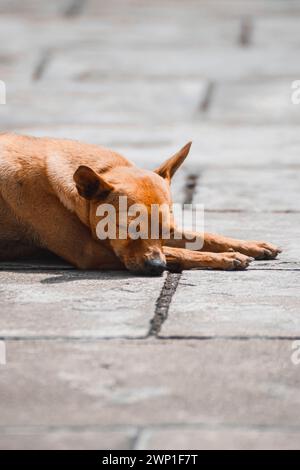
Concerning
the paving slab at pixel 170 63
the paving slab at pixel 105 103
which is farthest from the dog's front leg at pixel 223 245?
the paving slab at pixel 170 63

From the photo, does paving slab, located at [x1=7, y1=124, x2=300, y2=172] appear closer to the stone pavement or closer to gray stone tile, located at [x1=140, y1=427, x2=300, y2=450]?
the stone pavement

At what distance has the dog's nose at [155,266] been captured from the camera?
6.01 metres

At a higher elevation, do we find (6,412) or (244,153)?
(244,153)

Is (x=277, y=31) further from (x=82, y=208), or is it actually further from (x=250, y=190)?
(x=82, y=208)

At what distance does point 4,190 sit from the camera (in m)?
6.47

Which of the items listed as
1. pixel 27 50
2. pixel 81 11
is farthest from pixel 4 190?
pixel 81 11

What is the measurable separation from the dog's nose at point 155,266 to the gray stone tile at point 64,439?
6.48ft

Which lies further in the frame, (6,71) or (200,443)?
(6,71)

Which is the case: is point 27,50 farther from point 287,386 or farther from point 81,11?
point 287,386

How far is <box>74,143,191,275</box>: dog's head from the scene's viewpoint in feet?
19.6

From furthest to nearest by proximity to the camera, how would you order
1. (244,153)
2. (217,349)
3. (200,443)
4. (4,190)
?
(244,153) → (4,190) → (217,349) → (200,443)

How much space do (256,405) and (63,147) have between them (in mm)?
2650

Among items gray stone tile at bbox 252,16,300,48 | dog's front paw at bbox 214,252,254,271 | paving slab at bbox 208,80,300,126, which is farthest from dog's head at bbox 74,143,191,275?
gray stone tile at bbox 252,16,300,48

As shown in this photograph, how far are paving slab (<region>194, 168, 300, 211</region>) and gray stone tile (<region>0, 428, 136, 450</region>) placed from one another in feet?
13.3
